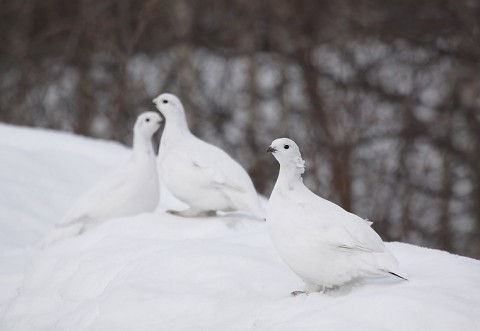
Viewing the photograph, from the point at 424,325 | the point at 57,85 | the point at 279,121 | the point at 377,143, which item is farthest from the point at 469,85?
the point at 424,325

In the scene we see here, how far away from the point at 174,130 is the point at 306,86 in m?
7.15

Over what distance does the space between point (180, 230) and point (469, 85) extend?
788cm

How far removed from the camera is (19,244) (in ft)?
21.0

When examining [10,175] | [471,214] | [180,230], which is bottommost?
[180,230]

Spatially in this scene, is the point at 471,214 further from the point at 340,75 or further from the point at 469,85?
the point at 340,75

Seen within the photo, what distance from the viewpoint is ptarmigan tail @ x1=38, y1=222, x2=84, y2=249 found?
19.5ft

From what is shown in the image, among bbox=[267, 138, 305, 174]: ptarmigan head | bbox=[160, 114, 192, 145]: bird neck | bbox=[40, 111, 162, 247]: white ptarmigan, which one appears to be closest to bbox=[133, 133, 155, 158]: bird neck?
bbox=[40, 111, 162, 247]: white ptarmigan

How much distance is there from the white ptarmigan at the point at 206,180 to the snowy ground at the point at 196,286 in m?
0.10

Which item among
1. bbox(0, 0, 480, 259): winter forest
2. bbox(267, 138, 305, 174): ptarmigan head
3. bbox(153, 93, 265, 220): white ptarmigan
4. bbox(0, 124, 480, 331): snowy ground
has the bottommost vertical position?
bbox(0, 124, 480, 331): snowy ground

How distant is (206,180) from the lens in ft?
18.0

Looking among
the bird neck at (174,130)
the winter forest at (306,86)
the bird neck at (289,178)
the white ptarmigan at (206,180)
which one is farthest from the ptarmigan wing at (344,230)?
the winter forest at (306,86)

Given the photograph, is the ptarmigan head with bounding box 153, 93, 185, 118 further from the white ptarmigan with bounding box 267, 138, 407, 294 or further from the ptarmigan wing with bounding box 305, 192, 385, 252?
the ptarmigan wing with bounding box 305, 192, 385, 252

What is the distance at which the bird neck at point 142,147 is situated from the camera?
20.2 feet

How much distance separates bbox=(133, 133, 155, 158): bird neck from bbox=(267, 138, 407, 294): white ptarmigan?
1918mm
